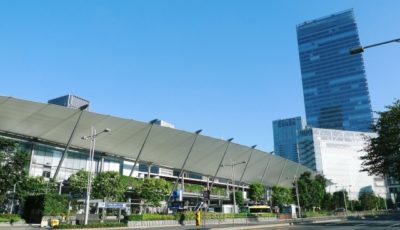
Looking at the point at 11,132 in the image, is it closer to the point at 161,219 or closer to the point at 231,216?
the point at 161,219

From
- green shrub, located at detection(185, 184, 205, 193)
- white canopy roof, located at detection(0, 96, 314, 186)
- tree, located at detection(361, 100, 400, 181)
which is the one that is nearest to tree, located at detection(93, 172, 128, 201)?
white canopy roof, located at detection(0, 96, 314, 186)

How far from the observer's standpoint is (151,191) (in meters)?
58.7

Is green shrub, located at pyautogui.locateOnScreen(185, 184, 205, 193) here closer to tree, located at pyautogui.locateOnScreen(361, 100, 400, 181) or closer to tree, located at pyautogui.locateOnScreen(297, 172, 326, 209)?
tree, located at pyautogui.locateOnScreen(297, 172, 326, 209)

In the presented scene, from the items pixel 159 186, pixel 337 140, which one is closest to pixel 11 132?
pixel 159 186

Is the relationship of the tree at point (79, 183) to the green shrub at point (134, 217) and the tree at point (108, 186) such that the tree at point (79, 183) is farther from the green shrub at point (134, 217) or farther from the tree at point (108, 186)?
the green shrub at point (134, 217)

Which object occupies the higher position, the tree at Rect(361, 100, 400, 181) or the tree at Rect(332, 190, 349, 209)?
the tree at Rect(361, 100, 400, 181)

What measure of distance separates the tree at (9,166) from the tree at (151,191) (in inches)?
808

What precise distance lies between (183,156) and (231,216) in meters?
23.3

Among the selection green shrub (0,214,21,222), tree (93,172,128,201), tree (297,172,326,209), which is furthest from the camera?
tree (297,172,326,209)

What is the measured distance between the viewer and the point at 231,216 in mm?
53031

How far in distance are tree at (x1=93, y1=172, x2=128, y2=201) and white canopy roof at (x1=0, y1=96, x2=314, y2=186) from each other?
7.36 meters

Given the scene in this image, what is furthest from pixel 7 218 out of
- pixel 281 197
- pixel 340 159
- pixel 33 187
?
pixel 340 159

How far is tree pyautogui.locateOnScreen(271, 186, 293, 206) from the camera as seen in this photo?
87375 millimetres

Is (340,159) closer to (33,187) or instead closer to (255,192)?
(255,192)
